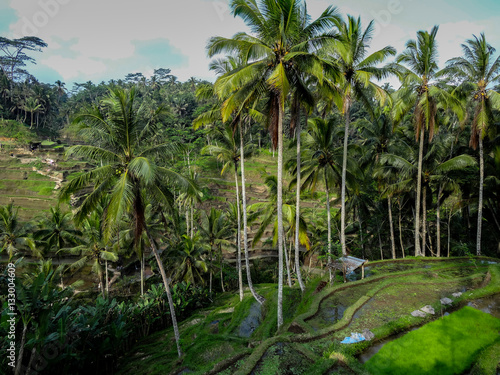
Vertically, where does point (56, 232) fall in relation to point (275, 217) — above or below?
below

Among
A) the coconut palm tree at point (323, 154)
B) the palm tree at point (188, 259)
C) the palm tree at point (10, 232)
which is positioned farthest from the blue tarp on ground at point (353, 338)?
the palm tree at point (10, 232)

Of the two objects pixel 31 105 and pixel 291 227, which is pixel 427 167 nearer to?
pixel 291 227

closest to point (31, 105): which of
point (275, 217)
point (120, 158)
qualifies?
point (275, 217)

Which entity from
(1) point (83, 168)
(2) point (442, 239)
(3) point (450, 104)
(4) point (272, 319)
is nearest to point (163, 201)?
(4) point (272, 319)

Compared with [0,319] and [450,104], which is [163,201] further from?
[450,104]

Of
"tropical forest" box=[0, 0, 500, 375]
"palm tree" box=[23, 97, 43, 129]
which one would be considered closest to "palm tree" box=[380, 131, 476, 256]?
"tropical forest" box=[0, 0, 500, 375]

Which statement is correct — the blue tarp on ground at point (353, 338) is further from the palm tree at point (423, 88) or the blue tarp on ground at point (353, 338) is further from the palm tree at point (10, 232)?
the palm tree at point (10, 232)

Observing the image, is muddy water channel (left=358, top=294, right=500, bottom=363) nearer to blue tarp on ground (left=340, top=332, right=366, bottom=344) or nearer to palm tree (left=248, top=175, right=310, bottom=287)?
blue tarp on ground (left=340, top=332, right=366, bottom=344)
